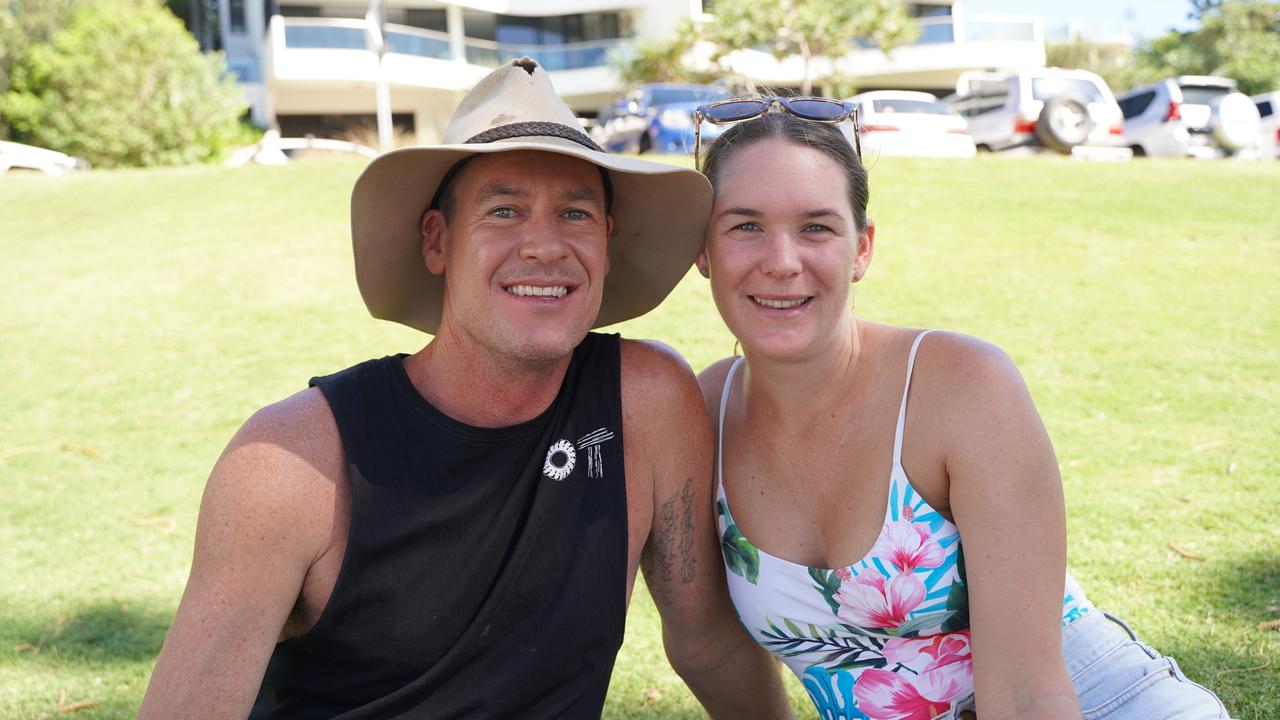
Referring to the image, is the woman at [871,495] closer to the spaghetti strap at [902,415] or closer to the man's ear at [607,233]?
the spaghetti strap at [902,415]

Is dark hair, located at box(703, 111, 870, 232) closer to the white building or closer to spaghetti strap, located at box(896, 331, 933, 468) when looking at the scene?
spaghetti strap, located at box(896, 331, 933, 468)

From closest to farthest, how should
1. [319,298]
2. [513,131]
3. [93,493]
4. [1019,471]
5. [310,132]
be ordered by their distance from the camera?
[1019,471]
[513,131]
[93,493]
[319,298]
[310,132]

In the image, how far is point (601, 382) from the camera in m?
2.89

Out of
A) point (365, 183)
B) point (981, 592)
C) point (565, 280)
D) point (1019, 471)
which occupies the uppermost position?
point (365, 183)

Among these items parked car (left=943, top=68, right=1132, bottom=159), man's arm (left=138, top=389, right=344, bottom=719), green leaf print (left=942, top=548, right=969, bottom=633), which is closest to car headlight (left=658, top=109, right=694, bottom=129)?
parked car (left=943, top=68, right=1132, bottom=159)

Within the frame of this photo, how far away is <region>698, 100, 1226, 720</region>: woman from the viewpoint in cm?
248

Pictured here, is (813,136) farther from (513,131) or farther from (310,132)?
(310,132)

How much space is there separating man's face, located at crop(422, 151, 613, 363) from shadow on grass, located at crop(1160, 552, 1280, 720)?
252 centimetres

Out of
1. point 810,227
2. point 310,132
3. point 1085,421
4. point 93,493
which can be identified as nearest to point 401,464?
point 810,227

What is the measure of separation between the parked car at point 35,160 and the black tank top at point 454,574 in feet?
79.5

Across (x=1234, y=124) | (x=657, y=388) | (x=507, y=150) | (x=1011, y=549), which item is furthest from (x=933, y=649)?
(x=1234, y=124)

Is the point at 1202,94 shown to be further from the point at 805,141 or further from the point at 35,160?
the point at 35,160

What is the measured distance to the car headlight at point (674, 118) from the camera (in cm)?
1780

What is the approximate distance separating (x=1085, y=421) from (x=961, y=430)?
212 inches
